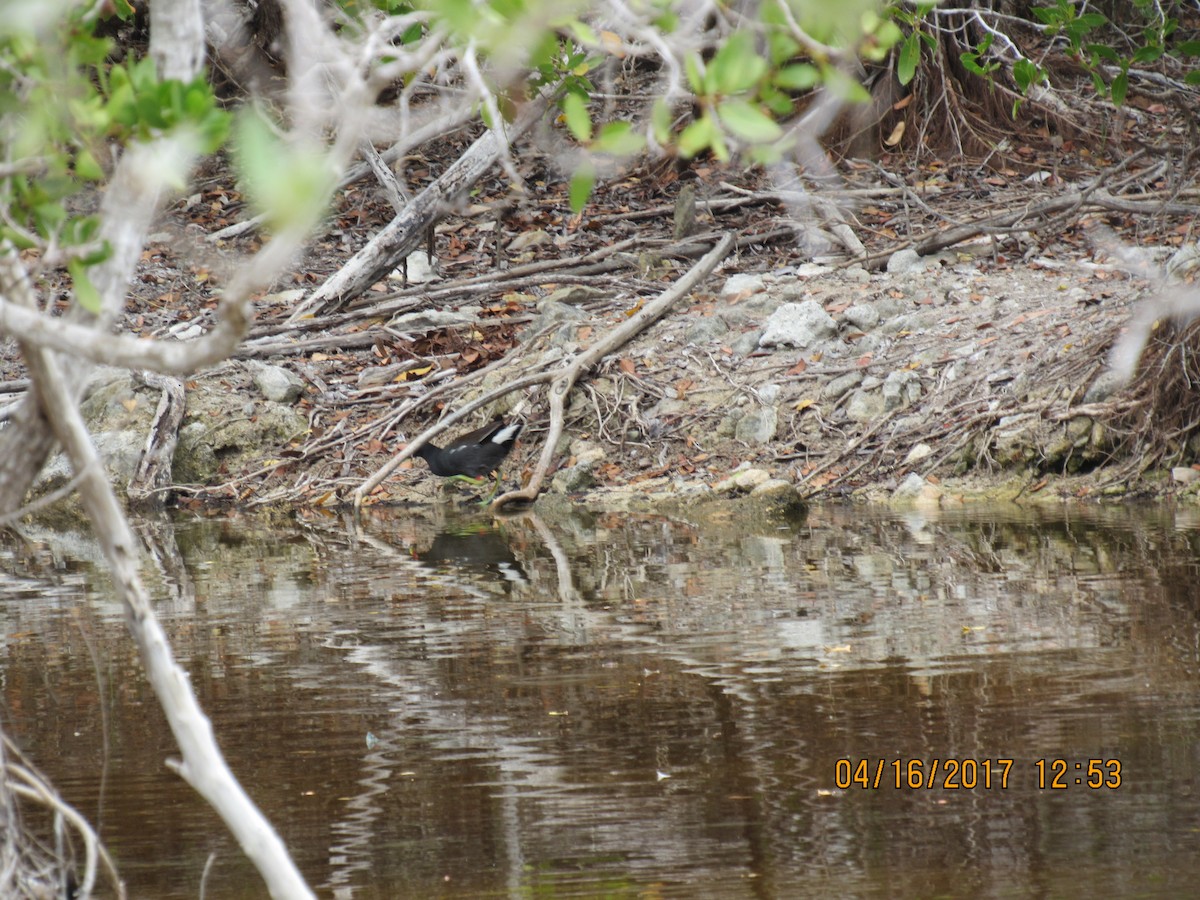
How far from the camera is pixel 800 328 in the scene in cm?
1193

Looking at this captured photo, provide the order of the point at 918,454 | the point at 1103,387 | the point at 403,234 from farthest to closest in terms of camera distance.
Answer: the point at 403,234 → the point at 918,454 → the point at 1103,387

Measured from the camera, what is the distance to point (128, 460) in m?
12.3

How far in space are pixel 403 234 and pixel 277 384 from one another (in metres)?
1.97

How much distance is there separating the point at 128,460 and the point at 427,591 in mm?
5849

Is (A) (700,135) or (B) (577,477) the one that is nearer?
(A) (700,135)

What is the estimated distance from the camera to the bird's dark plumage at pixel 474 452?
11133 millimetres

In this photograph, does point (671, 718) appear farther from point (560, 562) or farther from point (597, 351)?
point (597, 351)

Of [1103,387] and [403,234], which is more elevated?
[403,234]

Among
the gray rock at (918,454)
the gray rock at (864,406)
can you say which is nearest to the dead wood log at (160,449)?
the gray rock at (864,406)

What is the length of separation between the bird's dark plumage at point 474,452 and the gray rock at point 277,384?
2.05 metres

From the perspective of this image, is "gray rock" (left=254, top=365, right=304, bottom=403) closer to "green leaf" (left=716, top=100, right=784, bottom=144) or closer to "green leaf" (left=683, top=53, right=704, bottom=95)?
"green leaf" (left=683, top=53, right=704, bottom=95)

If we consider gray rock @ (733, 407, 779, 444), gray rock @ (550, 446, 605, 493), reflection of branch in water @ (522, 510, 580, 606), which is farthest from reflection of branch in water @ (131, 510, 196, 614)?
gray rock @ (733, 407, 779, 444)

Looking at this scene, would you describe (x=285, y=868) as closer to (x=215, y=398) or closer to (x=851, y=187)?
(x=215, y=398)
